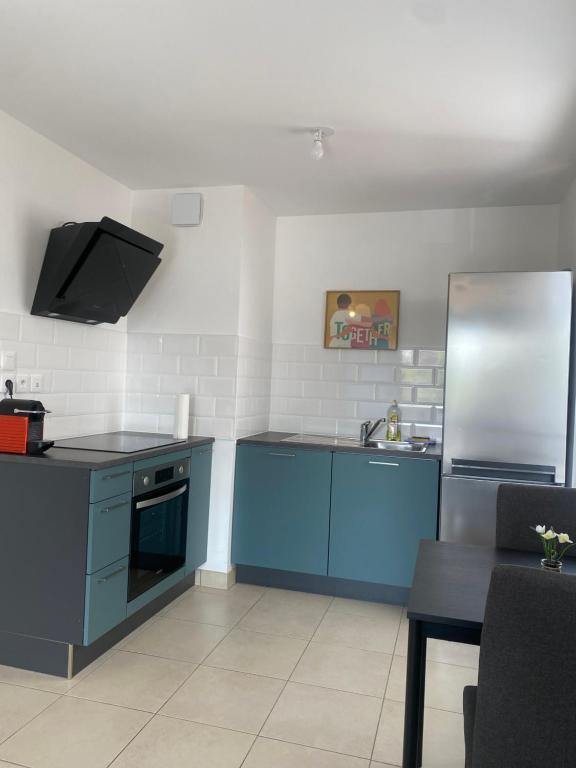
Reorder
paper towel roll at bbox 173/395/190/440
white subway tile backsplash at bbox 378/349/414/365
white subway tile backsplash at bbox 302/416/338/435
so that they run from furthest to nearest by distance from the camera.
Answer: white subway tile backsplash at bbox 302/416/338/435
white subway tile backsplash at bbox 378/349/414/365
paper towel roll at bbox 173/395/190/440

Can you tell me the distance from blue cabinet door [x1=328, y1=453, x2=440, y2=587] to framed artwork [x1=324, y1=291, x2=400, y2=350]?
0.88 m

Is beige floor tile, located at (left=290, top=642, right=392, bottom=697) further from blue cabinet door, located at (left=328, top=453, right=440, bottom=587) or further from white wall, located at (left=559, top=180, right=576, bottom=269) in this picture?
white wall, located at (left=559, top=180, right=576, bottom=269)

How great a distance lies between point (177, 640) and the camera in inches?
111

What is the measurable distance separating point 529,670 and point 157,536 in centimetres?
228

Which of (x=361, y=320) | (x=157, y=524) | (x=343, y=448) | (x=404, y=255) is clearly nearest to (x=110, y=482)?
(x=157, y=524)

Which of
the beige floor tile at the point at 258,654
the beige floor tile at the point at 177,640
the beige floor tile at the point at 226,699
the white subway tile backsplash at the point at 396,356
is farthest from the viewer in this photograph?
the white subway tile backsplash at the point at 396,356

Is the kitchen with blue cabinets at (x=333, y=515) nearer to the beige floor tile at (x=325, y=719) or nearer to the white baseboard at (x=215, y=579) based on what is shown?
the white baseboard at (x=215, y=579)

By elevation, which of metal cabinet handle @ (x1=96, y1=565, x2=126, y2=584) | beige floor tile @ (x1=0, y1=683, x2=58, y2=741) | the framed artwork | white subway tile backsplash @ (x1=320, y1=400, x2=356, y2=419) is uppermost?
the framed artwork

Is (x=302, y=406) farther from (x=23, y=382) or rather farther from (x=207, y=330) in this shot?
(x=23, y=382)

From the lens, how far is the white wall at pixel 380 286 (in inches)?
149

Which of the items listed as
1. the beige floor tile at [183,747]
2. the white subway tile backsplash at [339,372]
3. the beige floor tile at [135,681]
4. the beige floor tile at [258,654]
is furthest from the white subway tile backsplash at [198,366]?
the beige floor tile at [183,747]

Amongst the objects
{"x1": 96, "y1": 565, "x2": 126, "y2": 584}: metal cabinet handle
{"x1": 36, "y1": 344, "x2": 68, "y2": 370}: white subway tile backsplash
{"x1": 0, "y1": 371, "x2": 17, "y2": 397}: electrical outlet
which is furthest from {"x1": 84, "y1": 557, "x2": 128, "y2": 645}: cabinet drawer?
{"x1": 36, "y1": 344, "x2": 68, "y2": 370}: white subway tile backsplash

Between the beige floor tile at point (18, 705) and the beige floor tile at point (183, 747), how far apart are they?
16.7 inches

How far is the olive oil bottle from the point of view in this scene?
12.4ft
